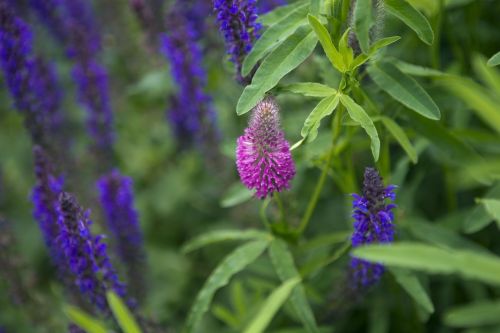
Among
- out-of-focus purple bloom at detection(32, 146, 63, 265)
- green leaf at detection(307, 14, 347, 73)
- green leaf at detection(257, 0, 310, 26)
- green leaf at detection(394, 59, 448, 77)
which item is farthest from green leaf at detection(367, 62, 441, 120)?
out-of-focus purple bloom at detection(32, 146, 63, 265)

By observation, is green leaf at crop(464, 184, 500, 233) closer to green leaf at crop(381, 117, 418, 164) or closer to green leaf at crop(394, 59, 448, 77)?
green leaf at crop(381, 117, 418, 164)

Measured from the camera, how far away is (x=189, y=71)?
3754 mm

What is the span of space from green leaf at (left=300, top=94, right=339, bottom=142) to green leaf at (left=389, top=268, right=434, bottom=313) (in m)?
0.78

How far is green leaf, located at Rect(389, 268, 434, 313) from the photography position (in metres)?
2.20

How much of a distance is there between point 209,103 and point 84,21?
1.62m

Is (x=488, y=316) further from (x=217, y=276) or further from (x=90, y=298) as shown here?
(x=90, y=298)

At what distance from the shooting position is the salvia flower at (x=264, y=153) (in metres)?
1.94

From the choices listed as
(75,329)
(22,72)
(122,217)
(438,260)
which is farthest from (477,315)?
(22,72)

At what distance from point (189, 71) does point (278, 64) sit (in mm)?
1837

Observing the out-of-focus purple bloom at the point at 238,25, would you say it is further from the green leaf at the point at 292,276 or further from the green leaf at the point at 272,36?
the green leaf at the point at 292,276

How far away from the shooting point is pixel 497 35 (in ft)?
11.9

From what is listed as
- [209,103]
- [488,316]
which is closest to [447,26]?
[209,103]

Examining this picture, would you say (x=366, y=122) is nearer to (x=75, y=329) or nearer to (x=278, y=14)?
(x=278, y=14)

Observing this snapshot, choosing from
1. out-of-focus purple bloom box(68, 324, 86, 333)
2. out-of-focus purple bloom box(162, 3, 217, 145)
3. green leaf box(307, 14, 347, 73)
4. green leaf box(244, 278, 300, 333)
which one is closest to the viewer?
green leaf box(244, 278, 300, 333)
